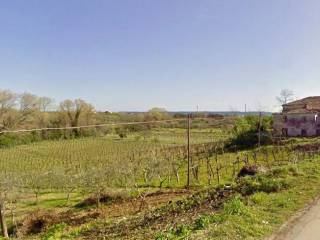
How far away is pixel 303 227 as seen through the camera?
5973 mm

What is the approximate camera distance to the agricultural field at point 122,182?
24.8ft

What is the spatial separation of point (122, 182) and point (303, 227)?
14393 millimetres

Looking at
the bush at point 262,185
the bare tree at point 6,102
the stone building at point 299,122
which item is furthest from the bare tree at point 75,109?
the bush at point 262,185

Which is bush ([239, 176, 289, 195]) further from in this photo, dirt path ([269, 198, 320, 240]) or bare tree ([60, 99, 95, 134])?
bare tree ([60, 99, 95, 134])

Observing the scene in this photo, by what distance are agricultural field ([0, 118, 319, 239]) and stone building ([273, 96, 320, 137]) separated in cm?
566

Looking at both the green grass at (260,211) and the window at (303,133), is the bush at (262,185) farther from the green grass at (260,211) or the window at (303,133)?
the window at (303,133)

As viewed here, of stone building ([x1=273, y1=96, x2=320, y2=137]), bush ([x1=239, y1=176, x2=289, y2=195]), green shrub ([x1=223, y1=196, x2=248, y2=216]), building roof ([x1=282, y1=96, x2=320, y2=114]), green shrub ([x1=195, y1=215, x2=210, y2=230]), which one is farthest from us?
building roof ([x1=282, y1=96, x2=320, y2=114])

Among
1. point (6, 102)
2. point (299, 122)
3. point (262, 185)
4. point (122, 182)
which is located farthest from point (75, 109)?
point (262, 185)

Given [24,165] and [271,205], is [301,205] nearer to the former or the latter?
[271,205]

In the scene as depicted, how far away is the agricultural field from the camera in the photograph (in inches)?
297

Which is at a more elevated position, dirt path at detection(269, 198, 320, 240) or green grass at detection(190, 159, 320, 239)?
green grass at detection(190, 159, 320, 239)

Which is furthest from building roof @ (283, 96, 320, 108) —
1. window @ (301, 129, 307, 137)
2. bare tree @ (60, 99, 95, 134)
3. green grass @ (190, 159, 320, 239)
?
green grass @ (190, 159, 320, 239)

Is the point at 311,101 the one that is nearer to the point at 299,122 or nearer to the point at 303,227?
the point at 299,122

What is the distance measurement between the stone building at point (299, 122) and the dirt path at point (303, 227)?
102 ft
